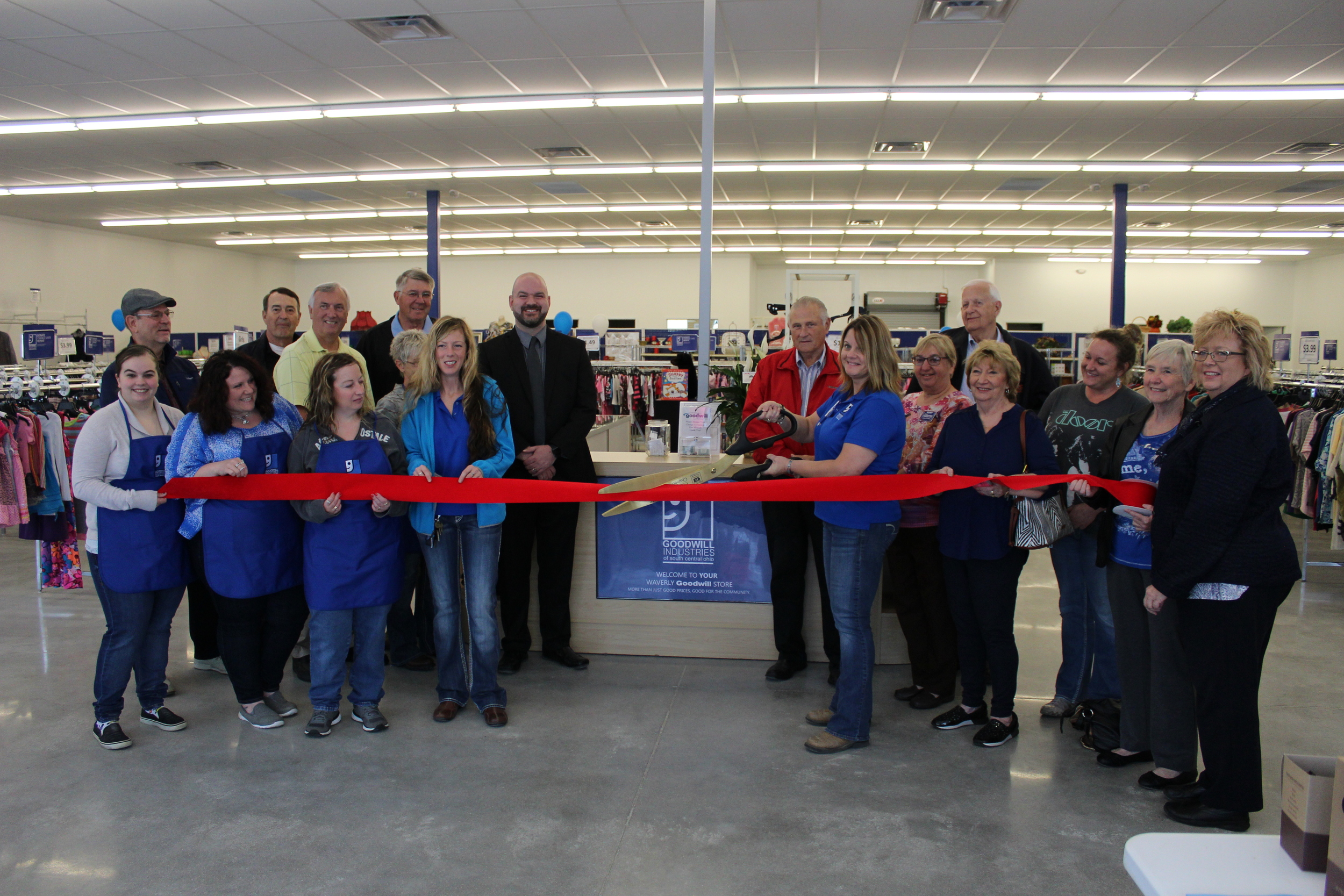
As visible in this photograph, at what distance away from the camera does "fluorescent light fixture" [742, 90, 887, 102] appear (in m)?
7.91

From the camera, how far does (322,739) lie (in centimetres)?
308

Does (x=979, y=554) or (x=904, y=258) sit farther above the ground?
(x=904, y=258)

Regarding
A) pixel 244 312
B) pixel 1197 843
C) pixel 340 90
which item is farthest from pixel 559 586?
pixel 244 312

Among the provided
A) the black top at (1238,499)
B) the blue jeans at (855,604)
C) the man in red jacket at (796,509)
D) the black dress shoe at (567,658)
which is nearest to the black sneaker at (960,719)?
the blue jeans at (855,604)

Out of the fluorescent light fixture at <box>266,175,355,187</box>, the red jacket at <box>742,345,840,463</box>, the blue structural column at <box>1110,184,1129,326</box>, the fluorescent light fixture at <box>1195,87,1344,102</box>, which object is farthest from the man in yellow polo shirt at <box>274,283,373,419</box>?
the blue structural column at <box>1110,184,1129,326</box>

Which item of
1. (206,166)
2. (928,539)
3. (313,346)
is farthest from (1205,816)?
(206,166)

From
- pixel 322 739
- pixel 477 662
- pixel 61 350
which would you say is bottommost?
pixel 322 739

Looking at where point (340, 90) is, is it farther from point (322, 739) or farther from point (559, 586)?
point (322, 739)

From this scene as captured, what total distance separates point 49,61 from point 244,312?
1427 centimetres

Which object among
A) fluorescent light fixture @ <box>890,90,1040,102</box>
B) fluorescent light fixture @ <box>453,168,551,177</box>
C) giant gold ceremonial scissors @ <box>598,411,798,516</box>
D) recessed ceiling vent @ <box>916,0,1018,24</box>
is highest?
fluorescent light fixture @ <box>453,168,551,177</box>

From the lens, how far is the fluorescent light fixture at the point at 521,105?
815cm

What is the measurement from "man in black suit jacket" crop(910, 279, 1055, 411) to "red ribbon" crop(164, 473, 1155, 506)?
1045 millimetres

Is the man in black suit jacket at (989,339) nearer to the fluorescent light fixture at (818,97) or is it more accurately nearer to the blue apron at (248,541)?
the blue apron at (248,541)

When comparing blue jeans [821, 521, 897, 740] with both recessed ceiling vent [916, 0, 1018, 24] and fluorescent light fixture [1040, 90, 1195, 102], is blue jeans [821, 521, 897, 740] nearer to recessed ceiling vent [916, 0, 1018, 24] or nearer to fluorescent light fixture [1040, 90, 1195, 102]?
recessed ceiling vent [916, 0, 1018, 24]
